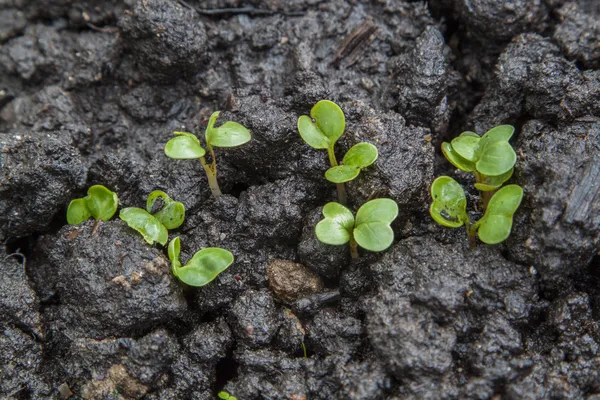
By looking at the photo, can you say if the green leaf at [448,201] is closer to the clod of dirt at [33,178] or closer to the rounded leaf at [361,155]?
the rounded leaf at [361,155]

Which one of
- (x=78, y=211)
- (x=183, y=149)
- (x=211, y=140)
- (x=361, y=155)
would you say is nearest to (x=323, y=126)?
(x=361, y=155)

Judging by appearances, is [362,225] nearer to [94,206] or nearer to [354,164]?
[354,164]

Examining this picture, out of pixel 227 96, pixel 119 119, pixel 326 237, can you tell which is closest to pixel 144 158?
pixel 119 119

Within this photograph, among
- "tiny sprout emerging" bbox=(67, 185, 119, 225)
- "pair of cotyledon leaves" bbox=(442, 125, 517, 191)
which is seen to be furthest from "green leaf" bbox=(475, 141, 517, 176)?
"tiny sprout emerging" bbox=(67, 185, 119, 225)

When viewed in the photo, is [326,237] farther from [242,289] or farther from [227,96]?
[227,96]

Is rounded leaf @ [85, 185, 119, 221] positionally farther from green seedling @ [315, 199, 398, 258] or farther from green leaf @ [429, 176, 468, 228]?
green leaf @ [429, 176, 468, 228]

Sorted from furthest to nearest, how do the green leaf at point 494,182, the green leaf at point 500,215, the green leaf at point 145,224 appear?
the green leaf at point 145,224
the green leaf at point 494,182
the green leaf at point 500,215

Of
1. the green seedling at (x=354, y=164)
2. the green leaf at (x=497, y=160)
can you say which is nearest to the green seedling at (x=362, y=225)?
the green seedling at (x=354, y=164)
